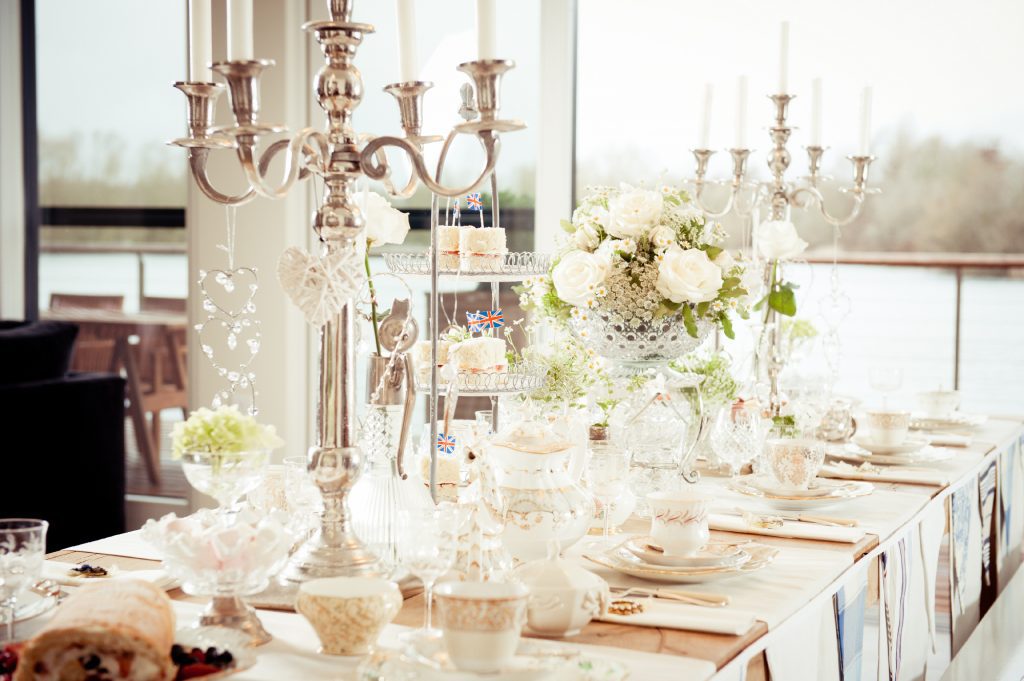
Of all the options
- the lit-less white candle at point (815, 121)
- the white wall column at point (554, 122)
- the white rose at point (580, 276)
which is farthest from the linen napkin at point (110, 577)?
the white wall column at point (554, 122)

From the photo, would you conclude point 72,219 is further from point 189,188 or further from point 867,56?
point 867,56

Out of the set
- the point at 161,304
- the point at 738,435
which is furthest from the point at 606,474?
the point at 161,304

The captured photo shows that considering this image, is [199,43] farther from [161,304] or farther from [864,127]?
[161,304]

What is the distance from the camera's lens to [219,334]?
4.84m

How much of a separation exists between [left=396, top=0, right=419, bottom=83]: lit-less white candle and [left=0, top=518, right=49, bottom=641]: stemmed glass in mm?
728

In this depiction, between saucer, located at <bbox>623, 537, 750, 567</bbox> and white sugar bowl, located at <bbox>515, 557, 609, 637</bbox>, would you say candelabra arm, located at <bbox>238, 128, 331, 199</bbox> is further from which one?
saucer, located at <bbox>623, 537, 750, 567</bbox>

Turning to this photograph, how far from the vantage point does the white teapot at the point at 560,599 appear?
1349mm

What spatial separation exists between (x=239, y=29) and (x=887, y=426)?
1.77m

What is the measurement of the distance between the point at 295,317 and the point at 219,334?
0.34 meters

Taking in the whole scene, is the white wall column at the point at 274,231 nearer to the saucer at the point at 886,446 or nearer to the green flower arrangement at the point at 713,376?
the green flower arrangement at the point at 713,376

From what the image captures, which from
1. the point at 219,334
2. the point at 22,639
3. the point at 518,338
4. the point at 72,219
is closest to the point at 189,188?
the point at 219,334

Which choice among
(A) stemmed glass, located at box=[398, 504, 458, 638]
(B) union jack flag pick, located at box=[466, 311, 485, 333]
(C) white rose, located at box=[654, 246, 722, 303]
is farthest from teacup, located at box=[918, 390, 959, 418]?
(A) stemmed glass, located at box=[398, 504, 458, 638]

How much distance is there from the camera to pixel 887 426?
8.62ft

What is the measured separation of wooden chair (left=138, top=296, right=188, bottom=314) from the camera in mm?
5312
